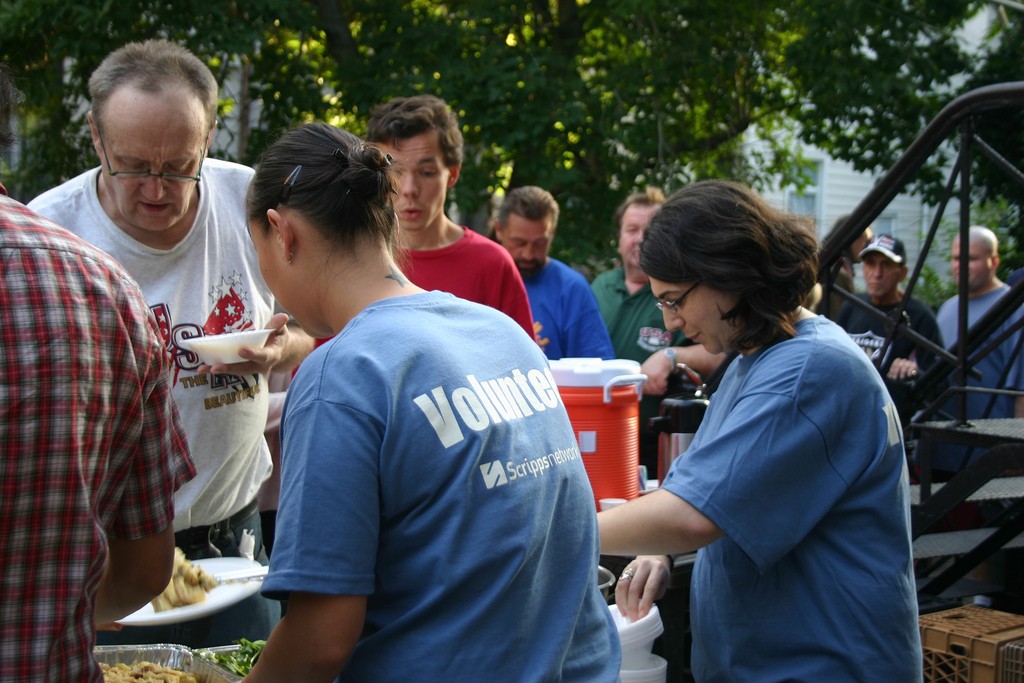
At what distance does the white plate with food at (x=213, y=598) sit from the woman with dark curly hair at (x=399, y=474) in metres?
0.83

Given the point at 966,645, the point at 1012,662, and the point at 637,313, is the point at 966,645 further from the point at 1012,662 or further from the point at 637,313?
the point at 637,313

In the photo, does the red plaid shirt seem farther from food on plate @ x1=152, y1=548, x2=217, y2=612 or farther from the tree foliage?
the tree foliage

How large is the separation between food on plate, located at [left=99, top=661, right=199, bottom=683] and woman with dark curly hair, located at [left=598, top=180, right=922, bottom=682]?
3.05ft

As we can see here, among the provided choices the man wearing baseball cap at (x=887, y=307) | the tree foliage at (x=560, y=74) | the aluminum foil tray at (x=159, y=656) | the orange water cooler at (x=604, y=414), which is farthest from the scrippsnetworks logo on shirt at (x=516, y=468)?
the tree foliage at (x=560, y=74)

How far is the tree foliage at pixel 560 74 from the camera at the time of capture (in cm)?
938

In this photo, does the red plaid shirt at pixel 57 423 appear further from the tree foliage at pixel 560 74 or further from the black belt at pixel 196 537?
the tree foliage at pixel 560 74

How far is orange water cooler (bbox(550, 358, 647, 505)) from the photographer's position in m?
3.12

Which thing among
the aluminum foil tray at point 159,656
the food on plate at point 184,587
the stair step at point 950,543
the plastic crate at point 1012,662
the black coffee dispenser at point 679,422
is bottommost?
the plastic crate at point 1012,662

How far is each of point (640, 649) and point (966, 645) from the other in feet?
5.78

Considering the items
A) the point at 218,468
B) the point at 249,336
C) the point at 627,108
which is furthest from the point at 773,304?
the point at 627,108

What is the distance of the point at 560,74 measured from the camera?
1011 cm

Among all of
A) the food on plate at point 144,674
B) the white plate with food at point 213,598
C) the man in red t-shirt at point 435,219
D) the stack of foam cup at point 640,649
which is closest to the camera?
the food on plate at point 144,674

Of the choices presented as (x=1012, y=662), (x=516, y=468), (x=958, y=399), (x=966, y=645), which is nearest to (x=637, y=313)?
(x=958, y=399)

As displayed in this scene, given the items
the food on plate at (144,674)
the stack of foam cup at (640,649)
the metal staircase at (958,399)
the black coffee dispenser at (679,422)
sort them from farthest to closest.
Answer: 1. the metal staircase at (958,399)
2. the black coffee dispenser at (679,422)
3. the stack of foam cup at (640,649)
4. the food on plate at (144,674)
